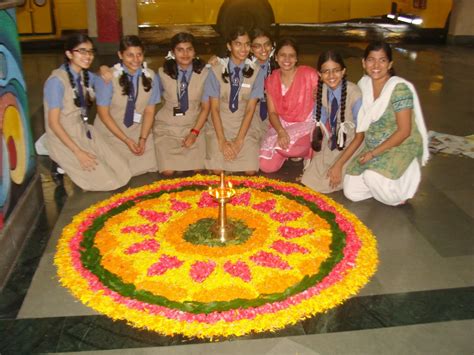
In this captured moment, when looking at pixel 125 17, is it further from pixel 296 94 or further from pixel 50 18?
pixel 296 94

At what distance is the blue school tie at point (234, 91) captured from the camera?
4.53 meters

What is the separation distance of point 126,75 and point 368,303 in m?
2.71

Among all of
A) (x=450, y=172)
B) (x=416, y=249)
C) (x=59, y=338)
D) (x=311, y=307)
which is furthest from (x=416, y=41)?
(x=59, y=338)

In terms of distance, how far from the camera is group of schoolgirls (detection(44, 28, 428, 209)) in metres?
3.95

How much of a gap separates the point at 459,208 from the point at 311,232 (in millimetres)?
1277

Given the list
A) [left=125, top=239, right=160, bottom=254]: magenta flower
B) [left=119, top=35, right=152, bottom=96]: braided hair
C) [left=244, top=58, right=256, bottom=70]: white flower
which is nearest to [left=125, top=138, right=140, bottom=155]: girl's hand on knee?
[left=119, top=35, right=152, bottom=96]: braided hair

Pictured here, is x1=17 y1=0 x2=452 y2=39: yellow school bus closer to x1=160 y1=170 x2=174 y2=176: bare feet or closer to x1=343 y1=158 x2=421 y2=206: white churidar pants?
x1=160 y1=170 x2=174 y2=176: bare feet

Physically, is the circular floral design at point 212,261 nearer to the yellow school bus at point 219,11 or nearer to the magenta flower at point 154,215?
the magenta flower at point 154,215

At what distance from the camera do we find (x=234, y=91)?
4.60 metres

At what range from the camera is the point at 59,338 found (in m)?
2.55

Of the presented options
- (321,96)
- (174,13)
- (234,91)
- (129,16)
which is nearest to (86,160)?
(234,91)

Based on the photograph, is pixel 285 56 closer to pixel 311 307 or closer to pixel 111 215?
pixel 111 215

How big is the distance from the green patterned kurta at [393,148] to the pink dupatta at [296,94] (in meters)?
0.67

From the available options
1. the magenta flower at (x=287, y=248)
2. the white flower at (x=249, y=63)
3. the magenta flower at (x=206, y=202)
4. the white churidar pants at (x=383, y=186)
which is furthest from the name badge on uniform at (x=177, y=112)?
the magenta flower at (x=287, y=248)
